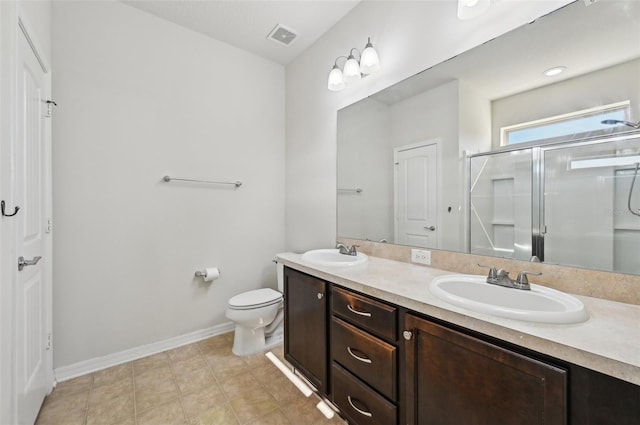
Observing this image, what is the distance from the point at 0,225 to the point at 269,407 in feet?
4.95

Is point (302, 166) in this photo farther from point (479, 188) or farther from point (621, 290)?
point (621, 290)

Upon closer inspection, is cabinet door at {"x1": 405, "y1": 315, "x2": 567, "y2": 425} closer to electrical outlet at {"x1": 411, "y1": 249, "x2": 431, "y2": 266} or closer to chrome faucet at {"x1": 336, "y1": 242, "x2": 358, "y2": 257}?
electrical outlet at {"x1": 411, "y1": 249, "x2": 431, "y2": 266}

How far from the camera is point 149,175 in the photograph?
213cm

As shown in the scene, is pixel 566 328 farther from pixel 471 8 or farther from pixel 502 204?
pixel 471 8

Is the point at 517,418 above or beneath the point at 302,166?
beneath

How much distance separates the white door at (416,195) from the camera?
1580 millimetres

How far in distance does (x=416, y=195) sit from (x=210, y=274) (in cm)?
179

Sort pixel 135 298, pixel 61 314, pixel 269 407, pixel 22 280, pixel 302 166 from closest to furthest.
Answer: pixel 22 280
pixel 269 407
pixel 61 314
pixel 135 298
pixel 302 166

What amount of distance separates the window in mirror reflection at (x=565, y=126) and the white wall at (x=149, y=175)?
2.09m

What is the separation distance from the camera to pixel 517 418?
2.54 ft

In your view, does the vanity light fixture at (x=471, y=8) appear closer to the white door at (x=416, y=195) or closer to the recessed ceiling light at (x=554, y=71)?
the recessed ceiling light at (x=554, y=71)

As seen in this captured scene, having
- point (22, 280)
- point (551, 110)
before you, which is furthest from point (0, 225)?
point (551, 110)

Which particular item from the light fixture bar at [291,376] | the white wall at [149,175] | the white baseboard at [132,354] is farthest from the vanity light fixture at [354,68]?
the white baseboard at [132,354]

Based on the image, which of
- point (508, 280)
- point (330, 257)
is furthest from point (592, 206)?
point (330, 257)
